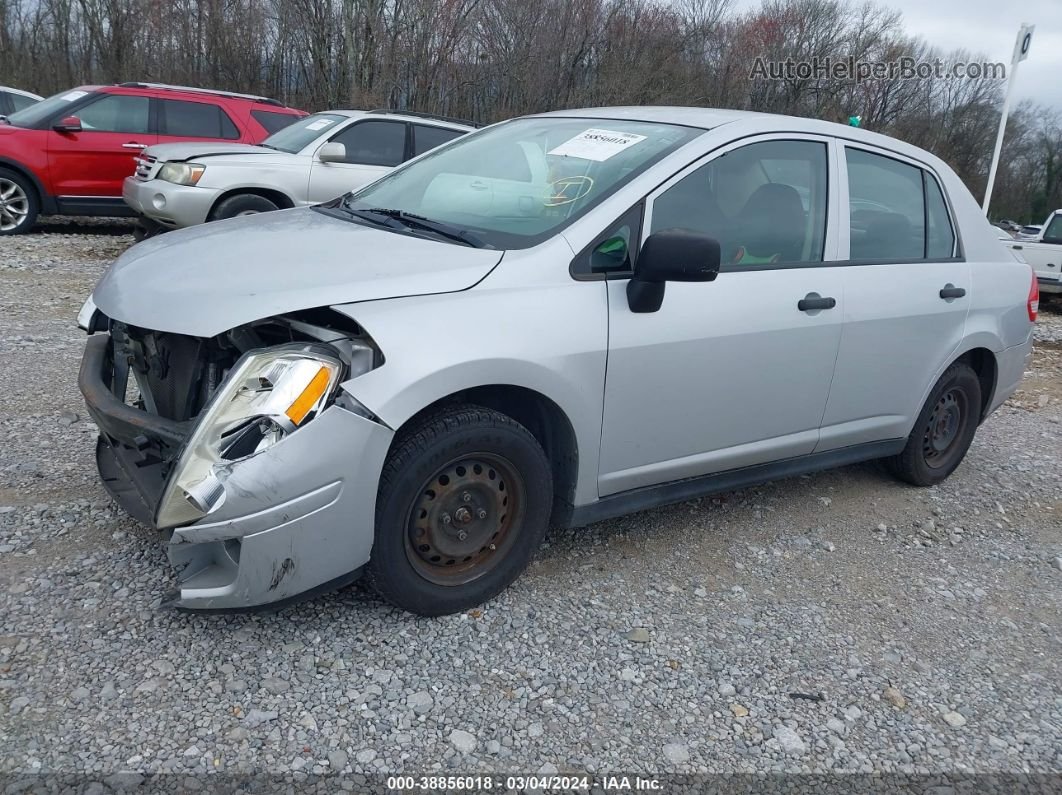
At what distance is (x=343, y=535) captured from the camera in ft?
8.71

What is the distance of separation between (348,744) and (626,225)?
6.42 ft

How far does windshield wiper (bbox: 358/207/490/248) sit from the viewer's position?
317 centimetres

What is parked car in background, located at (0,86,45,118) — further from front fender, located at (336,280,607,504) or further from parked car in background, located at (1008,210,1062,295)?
parked car in background, located at (1008,210,1062,295)

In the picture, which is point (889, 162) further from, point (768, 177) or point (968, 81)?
point (968, 81)

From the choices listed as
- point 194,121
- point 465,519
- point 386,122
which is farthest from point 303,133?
point 465,519

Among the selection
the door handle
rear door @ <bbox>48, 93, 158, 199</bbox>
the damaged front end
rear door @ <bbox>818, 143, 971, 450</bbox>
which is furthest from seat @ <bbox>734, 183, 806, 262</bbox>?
rear door @ <bbox>48, 93, 158, 199</bbox>

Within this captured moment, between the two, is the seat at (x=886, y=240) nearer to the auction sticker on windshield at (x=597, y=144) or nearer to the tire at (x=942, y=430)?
the tire at (x=942, y=430)

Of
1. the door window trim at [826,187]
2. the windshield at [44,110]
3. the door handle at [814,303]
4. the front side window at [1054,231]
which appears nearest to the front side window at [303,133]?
the windshield at [44,110]

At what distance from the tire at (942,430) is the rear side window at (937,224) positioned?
60 centimetres

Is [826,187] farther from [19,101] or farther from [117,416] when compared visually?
[19,101]

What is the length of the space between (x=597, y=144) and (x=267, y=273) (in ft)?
4.93

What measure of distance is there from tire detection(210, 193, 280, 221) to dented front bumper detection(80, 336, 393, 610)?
6.27 meters

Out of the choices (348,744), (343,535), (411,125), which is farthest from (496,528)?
(411,125)

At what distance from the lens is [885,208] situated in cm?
418
